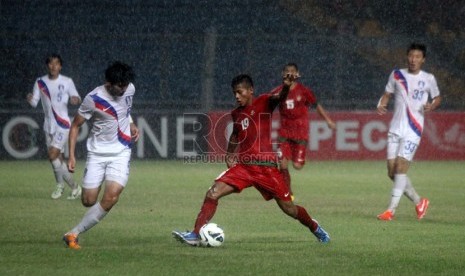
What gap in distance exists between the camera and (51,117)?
1800 cm

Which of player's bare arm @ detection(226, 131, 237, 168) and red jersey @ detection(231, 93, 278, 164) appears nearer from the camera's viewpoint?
red jersey @ detection(231, 93, 278, 164)

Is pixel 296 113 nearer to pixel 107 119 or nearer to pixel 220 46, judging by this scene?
pixel 107 119

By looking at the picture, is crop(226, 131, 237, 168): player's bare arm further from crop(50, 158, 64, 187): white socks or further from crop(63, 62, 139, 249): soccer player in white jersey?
crop(50, 158, 64, 187): white socks

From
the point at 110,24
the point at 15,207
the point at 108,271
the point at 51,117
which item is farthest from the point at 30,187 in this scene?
the point at 110,24

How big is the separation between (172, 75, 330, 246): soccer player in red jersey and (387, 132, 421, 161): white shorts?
361 cm

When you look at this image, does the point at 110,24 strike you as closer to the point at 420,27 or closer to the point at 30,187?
the point at 420,27

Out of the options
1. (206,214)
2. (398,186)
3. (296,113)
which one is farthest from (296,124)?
(206,214)

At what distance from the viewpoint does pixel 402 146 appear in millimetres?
14820

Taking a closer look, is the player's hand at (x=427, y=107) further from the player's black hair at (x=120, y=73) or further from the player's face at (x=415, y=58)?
the player's black hair at (x=120, y=73)

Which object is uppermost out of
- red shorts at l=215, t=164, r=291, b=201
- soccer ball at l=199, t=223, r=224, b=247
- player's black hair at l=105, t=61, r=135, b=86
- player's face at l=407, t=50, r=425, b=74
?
player's face at l=407, t=50, r=425, b=74

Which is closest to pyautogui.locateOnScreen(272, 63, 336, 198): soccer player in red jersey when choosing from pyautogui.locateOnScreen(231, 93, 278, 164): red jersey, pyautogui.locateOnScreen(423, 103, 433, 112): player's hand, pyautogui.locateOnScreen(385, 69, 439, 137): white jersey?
pyautogui.locateOnScreen(385, 69, 439, 137): white jersey

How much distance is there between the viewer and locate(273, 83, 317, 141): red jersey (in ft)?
55.2

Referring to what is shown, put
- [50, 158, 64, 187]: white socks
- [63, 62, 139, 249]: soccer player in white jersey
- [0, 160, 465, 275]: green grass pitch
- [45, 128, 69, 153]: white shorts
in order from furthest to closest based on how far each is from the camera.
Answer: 1. [45, 128, 69, 153]: white shorts
2. [50, 158, 64, 187]: white socks
3. [63, 62, 139, 249]: soccer player in white jersey
4. [0, 160, 465, 275]: green grass pitch

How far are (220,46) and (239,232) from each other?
1538cm
